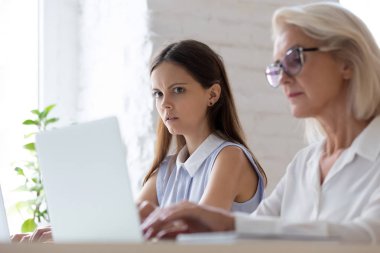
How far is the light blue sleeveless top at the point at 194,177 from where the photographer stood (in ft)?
7.93

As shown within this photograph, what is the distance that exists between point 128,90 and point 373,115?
171 centimetres

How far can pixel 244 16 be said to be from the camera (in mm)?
3305

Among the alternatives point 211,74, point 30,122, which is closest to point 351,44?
point 211,74

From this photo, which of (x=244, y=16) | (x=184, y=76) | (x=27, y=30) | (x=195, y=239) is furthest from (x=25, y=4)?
(x=195, y=239)

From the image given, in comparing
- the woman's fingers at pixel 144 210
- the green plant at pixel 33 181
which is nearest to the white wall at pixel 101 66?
the green plant at pixel 33 181

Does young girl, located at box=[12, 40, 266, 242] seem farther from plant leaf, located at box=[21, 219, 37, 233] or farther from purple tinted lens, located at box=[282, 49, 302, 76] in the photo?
plant leaf, located at box=[21, 219, 37, 233]

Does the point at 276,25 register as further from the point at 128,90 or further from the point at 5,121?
the point at 5,121

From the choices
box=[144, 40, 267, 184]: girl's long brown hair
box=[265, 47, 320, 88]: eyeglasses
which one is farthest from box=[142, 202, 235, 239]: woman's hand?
box=[144, 40, 267, 184]: girl's long brown hair

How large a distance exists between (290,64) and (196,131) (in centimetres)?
82

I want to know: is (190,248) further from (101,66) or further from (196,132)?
(101,66)

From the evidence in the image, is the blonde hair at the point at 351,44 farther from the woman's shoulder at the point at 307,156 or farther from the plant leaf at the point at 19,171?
the plant leaf at the point at 19,171

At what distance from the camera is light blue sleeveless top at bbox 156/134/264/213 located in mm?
2416

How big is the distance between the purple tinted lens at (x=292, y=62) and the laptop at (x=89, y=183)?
1.79ft

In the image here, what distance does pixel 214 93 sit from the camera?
2.54m
